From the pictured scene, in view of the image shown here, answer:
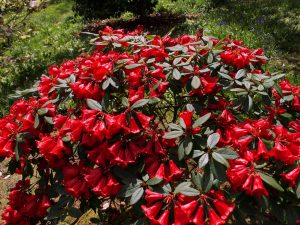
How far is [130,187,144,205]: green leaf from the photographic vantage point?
2156 millimetres

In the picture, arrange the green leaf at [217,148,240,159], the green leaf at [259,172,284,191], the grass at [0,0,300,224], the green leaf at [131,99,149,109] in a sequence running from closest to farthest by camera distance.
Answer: the green leaf at [259,172,284,191] → the green leaf at [217,148,240,159] → the green leaf at [131,99,149,109] → the grass at [0,0,300,224]

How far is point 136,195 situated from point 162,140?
374mm

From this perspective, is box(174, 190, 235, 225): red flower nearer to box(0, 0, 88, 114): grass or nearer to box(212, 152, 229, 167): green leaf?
box(212, 152, 229, 167): green leaf

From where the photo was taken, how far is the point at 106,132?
7.24 ft

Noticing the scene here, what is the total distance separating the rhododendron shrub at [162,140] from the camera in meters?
2.08

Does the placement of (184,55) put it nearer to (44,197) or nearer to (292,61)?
(44,197)

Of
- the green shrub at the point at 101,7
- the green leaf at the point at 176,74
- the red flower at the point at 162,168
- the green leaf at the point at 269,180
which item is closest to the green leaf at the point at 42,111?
the red flower at the point at 162,168

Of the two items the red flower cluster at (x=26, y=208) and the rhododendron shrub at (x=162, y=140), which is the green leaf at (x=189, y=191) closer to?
the rhododendron shrub at (x=162, y=140)

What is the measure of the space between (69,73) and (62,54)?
6.12 metres

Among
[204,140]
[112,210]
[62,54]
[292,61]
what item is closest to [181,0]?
[62,54]

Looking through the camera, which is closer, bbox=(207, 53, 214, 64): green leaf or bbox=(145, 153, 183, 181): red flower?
bbox=(145, 153, 183, 181): red flower

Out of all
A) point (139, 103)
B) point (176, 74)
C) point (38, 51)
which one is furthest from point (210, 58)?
point (38, 51)

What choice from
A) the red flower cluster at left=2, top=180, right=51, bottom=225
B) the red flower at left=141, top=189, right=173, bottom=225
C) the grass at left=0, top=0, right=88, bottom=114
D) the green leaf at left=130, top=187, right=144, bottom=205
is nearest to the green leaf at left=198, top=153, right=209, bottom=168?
the red flower at left=141, top=189, right=173, bottom=225

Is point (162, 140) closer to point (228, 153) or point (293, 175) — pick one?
point (228, 153)
